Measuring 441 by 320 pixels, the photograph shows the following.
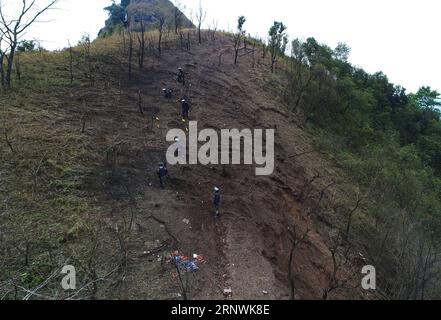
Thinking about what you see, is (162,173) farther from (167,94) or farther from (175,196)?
(167,94)

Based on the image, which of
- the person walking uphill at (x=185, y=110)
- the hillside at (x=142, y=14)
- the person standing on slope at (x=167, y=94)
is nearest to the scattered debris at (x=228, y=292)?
the person walking uphill at (x=185, y=110)

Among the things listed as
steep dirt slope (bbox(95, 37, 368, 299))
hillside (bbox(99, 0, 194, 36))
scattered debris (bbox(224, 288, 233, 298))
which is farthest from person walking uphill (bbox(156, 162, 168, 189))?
hillside (bbox(99, 0, 194, 36))

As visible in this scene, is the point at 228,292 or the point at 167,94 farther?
the point at 167,94

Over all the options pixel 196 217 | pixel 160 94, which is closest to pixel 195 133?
pixel 160 94

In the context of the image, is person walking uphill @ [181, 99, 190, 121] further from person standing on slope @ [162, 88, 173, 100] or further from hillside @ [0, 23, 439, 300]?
person standing on slope @ [162, 88, 173, 100]

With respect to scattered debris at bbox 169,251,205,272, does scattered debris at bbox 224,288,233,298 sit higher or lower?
lower

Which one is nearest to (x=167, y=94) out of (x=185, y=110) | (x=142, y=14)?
(x=185, y=110)

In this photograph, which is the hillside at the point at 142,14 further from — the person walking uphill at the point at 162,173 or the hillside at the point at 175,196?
the person walking uphill at the point at 162,173
